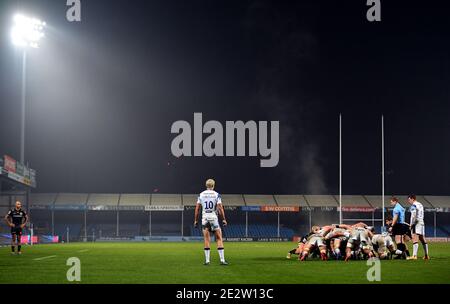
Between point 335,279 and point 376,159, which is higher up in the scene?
point 376,159

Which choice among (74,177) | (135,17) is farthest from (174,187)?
(135,17)

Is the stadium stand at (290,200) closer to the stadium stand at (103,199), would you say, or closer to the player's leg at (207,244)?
the stadium stand at (103,199)

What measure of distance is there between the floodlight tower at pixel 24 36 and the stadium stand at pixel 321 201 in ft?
93.1

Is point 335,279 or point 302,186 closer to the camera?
point 335,279

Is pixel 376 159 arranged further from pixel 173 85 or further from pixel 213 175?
pixel 173 85

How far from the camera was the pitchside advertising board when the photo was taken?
127 feet

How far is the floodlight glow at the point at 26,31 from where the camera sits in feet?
139

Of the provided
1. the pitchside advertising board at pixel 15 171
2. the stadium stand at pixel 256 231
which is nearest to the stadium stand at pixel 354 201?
the stadium stand at pixel 256 231

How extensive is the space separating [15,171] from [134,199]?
65.3ft

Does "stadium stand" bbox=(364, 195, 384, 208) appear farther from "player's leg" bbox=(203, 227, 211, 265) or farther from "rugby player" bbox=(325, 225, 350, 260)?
"player's leg" bbox=(203, 227, 211, 265)

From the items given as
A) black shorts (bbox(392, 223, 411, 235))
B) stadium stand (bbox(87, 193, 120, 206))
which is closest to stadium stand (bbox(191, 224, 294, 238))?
stadium stand (bbox(87, 193, 120, 206))

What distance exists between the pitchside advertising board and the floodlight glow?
8.43m

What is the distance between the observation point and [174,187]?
2454 inches
